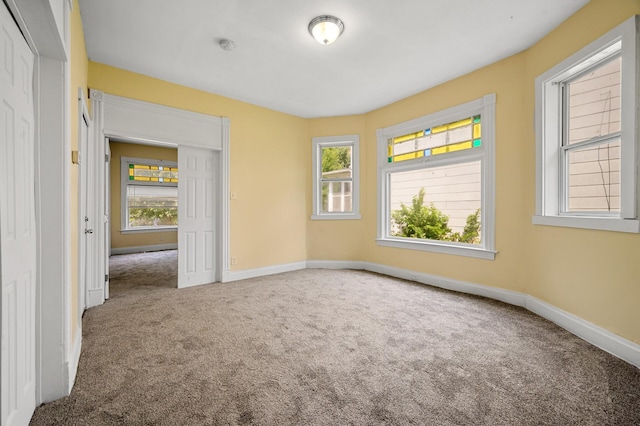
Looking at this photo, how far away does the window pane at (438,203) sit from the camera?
3.93m

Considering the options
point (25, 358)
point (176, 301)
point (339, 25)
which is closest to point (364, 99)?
point (339, 25)

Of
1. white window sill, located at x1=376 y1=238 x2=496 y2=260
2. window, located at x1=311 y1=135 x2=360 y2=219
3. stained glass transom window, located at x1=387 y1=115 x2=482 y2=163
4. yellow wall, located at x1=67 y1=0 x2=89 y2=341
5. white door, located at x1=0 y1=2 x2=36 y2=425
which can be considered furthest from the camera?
window, located at x1=311 y1=135 x2=360 y2=219

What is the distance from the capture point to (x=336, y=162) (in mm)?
5414

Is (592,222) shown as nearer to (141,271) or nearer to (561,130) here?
(561,130)

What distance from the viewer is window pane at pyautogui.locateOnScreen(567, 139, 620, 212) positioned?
2.39 m

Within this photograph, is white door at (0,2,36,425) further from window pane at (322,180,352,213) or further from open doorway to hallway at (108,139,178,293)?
open doorway to hallway at (108,139,178,293)

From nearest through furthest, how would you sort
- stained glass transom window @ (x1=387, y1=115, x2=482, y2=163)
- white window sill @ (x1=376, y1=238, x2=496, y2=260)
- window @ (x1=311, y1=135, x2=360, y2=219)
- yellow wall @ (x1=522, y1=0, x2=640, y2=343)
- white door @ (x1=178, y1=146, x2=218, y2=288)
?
yellow wall @ (x1=522, y1=0, x2=640, y2=343)
white window sill @ (x1=376, y1=238, x2=496, y2=260)
stained glass transom window @ (x1=387, y1=115, x2=482, y2=163)
white door @ (x1=178, y1=146, x2=218, y2=288)
window @ (x1=311, y1=135, x2=360, y2=219)

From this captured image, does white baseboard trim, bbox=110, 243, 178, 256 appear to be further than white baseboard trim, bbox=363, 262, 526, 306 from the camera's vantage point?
Yes

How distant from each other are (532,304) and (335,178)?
3.42 meters

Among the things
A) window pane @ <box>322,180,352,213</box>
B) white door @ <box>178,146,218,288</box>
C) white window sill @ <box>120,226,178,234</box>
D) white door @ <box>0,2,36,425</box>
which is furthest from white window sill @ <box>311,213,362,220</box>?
white window sill @ <box>120,226,178,234</box>

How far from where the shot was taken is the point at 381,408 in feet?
5.32

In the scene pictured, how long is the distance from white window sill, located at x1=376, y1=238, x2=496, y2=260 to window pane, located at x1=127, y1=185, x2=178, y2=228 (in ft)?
20.7

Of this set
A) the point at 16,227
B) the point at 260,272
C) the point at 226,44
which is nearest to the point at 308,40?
the point at 226,44

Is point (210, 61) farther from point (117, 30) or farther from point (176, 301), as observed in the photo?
point (176, 301)
